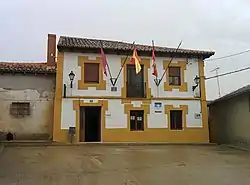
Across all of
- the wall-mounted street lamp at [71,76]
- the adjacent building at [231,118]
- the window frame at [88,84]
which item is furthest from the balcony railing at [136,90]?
the adjacent building at [231,118]

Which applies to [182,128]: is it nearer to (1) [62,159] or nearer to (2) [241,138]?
(2) [241,138]

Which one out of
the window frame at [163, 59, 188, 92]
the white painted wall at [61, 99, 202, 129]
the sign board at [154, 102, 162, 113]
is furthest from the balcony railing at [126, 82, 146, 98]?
the window frame at [163, 59, 188, 92]

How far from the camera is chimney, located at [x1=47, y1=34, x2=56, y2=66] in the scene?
20.4 meters

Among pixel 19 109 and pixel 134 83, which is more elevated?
pixel 134 83

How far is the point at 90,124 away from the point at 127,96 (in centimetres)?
287

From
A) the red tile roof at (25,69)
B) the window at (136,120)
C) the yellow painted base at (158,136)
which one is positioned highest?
the red tile roof at (25,69)

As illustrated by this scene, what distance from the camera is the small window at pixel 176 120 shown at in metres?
19.8

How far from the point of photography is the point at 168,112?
1978cm

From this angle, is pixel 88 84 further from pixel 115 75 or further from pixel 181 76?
pixel 181 76

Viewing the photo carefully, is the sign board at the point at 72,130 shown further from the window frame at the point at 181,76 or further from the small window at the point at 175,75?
the small window at the point at 175,75

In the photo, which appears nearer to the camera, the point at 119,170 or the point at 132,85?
the point at 119,170

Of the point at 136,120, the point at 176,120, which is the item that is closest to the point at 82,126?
the point at 136,120

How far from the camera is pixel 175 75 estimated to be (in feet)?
66.7

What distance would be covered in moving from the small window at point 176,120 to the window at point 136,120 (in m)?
1.74
